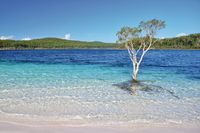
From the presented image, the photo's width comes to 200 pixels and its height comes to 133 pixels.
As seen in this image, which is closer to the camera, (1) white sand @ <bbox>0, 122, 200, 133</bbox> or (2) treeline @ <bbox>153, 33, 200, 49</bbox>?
(1) white sand @ <bbox>0, 122, 200, 133</bbox>

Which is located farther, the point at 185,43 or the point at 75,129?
the point at 185,43

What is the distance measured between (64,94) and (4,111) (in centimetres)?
394

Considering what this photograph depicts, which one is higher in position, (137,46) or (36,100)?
(137,46)

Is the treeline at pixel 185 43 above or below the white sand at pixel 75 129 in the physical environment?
above

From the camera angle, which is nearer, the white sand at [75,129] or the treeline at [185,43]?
the white sand at [75,129]

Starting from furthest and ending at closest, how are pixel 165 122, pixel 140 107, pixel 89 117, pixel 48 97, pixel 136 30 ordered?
pixel 136 30, pixel 48 97, pixel 140 107, pixel 89 117, pixel 165 122

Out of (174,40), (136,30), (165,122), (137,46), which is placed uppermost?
(174,40)

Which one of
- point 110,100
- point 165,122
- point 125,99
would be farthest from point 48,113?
point 165,122

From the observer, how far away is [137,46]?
1672 cm

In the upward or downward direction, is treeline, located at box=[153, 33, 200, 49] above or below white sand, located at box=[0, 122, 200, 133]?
above

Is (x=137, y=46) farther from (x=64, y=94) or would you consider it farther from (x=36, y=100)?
(x=36, y=100)

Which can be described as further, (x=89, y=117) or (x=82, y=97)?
(x=82, y=97)

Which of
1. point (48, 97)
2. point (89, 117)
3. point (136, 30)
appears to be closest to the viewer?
point (89, 117)

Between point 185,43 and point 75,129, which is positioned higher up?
point 185,43
